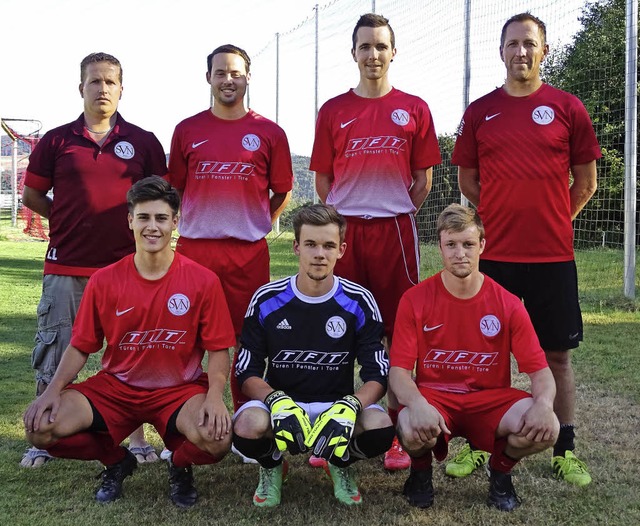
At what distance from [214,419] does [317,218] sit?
102cm

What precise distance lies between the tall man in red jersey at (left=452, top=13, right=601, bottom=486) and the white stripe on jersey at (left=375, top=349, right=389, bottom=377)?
2.55 ft

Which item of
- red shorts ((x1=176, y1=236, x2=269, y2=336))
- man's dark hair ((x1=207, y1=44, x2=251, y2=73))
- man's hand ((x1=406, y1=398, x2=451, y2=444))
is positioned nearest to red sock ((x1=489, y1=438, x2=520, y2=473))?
man's hand ((x1=406, y1=398, x2=451, y2=444))

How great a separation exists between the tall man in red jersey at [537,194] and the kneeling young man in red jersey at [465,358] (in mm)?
344

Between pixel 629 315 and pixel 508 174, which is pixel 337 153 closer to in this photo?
pixel 508 174

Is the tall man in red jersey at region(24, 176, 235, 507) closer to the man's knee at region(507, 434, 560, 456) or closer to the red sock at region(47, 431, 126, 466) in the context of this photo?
the red sock at region(47, 431, 126, 466)

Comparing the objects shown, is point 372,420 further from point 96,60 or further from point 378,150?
point 96,60

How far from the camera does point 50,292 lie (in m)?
3.84

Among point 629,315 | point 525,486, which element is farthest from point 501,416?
point 629,315

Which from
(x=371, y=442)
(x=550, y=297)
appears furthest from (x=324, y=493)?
(x=550, y=297)

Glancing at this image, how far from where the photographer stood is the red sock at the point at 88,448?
3.15 meters

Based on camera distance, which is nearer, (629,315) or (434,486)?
(434,486)

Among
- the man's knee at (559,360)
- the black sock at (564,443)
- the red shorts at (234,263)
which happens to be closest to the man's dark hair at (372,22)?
the red shorts at (234,263)

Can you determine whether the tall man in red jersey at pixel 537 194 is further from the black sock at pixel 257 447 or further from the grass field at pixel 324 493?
the black sock at pixel 257 447

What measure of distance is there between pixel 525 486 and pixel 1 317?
6281 mm
